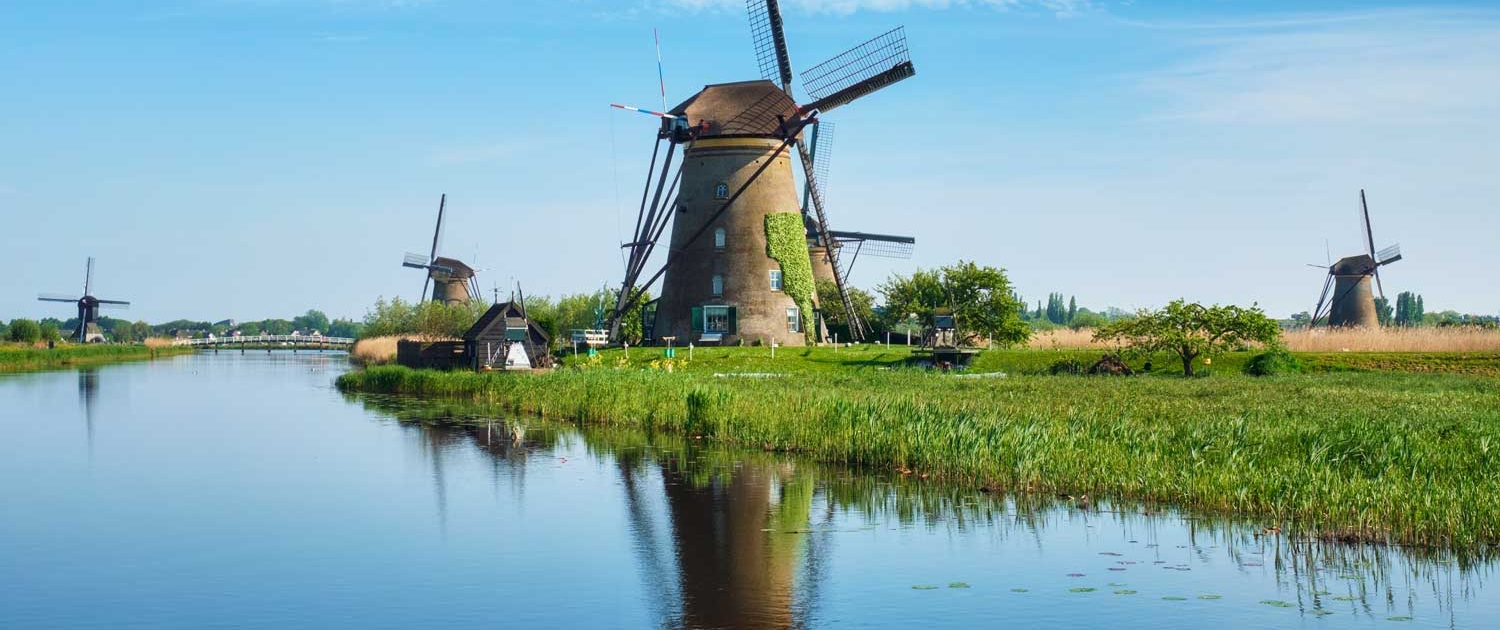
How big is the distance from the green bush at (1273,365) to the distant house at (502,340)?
78.4 ft

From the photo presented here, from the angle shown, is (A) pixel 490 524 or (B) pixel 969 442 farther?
(B) pixel 969 442

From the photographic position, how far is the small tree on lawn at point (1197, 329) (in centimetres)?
4169

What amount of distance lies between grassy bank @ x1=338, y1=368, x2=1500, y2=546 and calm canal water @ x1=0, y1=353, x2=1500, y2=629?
0.73 m

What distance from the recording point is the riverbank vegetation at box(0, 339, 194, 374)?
68562 millimetres

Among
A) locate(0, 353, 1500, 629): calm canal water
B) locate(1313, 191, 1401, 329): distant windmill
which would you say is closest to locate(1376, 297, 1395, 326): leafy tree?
locate(1313, 191, 1401, 329): distant windmill

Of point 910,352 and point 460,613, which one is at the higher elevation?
point 910,352

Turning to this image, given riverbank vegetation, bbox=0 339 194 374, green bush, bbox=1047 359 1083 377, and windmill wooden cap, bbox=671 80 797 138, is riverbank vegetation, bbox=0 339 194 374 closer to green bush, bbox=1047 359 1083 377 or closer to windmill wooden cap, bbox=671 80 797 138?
windmill wooden cap, bbox=671 80 797 138

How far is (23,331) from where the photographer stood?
8644 cm

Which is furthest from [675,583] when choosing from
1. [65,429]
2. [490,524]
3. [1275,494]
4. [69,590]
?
[65,429]

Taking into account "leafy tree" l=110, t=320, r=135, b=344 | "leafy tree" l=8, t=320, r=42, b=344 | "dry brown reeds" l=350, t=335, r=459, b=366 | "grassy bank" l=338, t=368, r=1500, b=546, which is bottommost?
"grassy bank" l=338, t=368, r=1500, b=546

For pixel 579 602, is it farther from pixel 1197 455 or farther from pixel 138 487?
pixel 138 487

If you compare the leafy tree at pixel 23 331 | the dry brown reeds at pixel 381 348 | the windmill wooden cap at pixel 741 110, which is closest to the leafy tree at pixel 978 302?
the windmill wooden cap at pixel 741 110

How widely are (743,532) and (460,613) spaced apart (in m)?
4.96

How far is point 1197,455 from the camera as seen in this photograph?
19.4 metres
